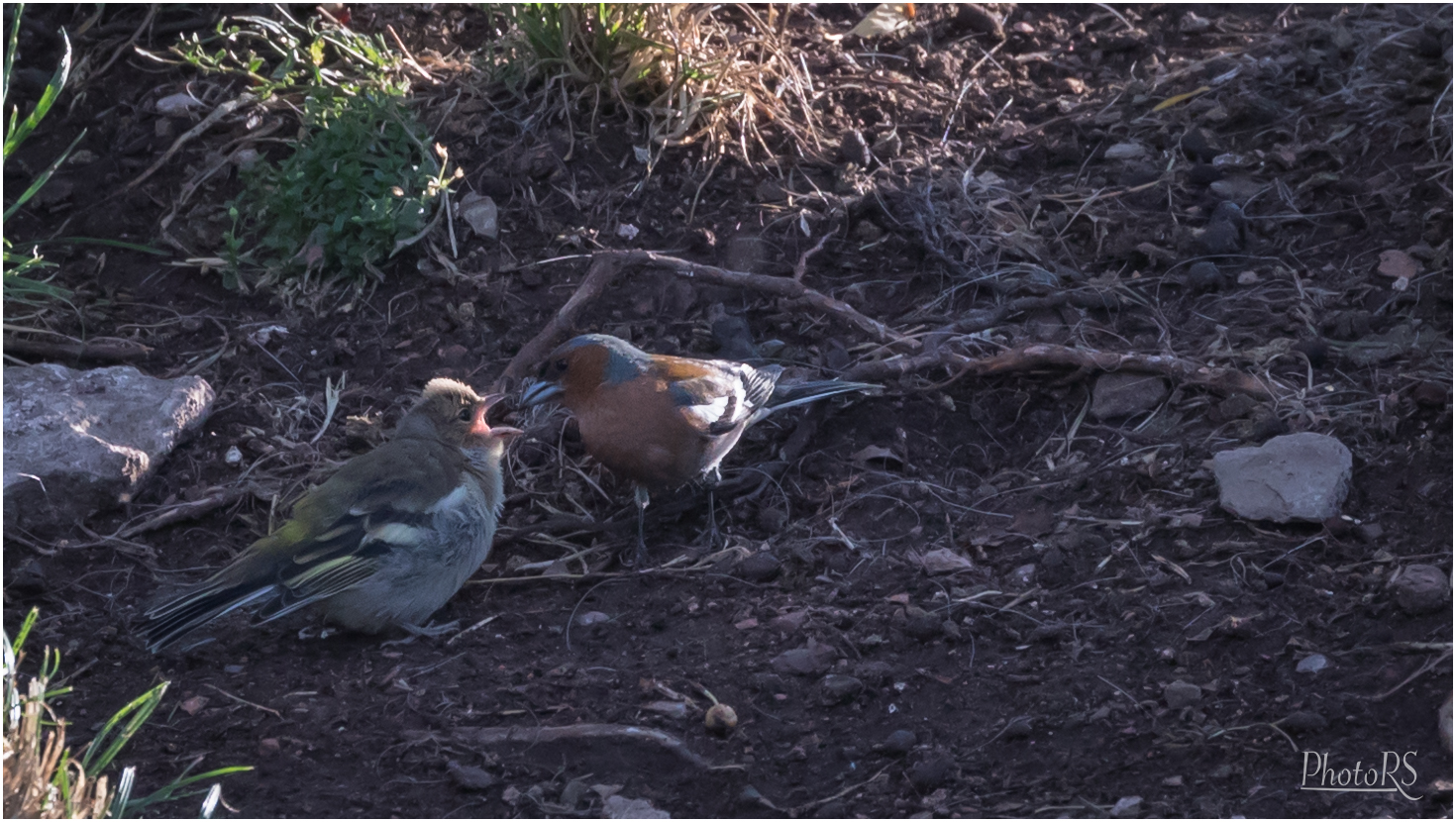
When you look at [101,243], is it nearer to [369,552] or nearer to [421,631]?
[369,552]

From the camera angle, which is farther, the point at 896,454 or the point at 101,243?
the point at 101,243

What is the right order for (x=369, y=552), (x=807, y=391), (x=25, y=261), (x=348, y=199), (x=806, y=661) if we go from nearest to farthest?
1. (x=806, y=661)
2. (x=369, y=552)
3. (x=807, y=391)
4. (x=25, y=261)
5. (x=348, y=199)

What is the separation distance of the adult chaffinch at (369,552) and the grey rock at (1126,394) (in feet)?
7.85

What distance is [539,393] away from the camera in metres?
5.10

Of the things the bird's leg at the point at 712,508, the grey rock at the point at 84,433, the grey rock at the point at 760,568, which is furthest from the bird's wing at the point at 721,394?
the grey rock at the point at 84,433

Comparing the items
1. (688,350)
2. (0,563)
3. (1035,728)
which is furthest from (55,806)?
(688,350)

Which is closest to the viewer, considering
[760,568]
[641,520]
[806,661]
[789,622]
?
[806,661]

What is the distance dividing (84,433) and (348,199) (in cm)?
158

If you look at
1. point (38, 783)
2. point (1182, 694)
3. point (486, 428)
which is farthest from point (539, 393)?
point (1182, 694)

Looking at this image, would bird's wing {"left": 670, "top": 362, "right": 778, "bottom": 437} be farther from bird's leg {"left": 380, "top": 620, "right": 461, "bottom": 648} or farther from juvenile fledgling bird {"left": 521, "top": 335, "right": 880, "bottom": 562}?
bird's leg {"left": 380, "top": 620, "right": 461, "bottom": 648}

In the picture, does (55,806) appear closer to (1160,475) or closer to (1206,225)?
(1160,475)

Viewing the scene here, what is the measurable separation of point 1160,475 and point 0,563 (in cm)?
413

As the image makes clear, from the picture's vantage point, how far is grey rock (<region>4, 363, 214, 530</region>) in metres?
4.97

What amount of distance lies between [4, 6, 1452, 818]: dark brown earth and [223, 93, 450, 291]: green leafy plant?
176 mm
